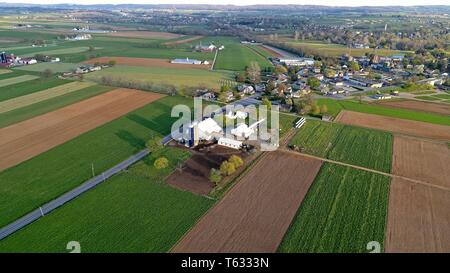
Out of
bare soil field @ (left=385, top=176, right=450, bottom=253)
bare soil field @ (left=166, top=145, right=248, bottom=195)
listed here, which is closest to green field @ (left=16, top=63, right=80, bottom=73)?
→ bare soil field @ (left=166, top=145, right=248, bottom=195)

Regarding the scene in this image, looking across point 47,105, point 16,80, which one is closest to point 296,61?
point 47,105

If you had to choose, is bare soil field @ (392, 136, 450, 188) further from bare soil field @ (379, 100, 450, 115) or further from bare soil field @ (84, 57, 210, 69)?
bare soil field @ (84, 57, 210, 69)

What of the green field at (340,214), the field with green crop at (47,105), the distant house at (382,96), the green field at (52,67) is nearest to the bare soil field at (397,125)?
the distant house at (382,96)

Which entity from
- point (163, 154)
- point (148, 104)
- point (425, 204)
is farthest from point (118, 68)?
point (425, 204)

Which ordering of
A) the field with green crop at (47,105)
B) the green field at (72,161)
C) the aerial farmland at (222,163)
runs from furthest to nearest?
the field with green crop at (47,105) < the green field at (72,161) < the aerial farmland at (222,163)

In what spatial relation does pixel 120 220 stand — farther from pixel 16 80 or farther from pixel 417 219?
pixel 16 80

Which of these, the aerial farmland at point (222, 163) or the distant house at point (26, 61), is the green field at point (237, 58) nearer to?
Answer: the aerial farmland at point (222, 163)

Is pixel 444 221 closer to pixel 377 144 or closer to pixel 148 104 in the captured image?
pixel 377 144
